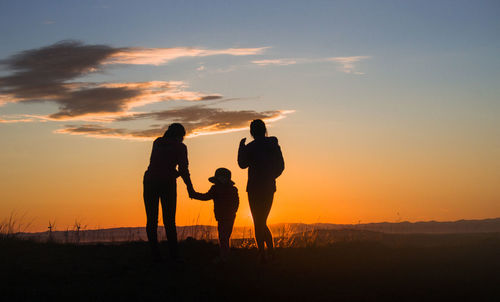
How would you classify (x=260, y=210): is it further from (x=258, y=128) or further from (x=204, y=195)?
(x=258, y=128)

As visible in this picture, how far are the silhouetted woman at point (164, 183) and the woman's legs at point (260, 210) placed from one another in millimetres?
1432

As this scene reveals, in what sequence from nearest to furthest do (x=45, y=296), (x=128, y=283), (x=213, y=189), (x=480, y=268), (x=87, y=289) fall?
(x=45, y=296), (x=87, y=289), (x=128, y=283), (x=480, y=268), (x=213, y=189)

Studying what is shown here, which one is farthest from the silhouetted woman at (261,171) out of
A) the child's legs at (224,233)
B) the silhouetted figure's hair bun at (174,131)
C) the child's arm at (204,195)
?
the silhouetted figure's hair bun at (174,131)

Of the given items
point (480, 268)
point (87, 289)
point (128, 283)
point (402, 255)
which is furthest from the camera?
point (402, 255)

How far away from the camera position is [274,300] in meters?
7.29

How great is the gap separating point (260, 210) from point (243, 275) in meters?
1.83

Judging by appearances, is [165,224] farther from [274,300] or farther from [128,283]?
[274,300]

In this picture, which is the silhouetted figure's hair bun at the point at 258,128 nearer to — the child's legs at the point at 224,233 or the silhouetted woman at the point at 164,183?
the silhouetted woman at the point at 164,183

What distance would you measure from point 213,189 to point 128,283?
355 cm

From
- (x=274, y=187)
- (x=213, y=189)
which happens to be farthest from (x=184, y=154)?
(x=274, y=187)

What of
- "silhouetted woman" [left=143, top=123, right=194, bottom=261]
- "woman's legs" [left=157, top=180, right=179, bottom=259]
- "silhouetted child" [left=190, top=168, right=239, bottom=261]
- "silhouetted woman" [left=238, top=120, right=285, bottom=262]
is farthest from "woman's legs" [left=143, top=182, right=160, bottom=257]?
"silhouetted woman" [left=238, top=120, right=285, bottom=262]

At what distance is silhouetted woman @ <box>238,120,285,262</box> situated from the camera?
1087cm

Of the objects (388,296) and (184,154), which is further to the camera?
(184,154)

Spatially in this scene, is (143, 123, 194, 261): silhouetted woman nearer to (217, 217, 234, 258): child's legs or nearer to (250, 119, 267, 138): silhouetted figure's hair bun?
(217, 217, 234, 258): child's legs
